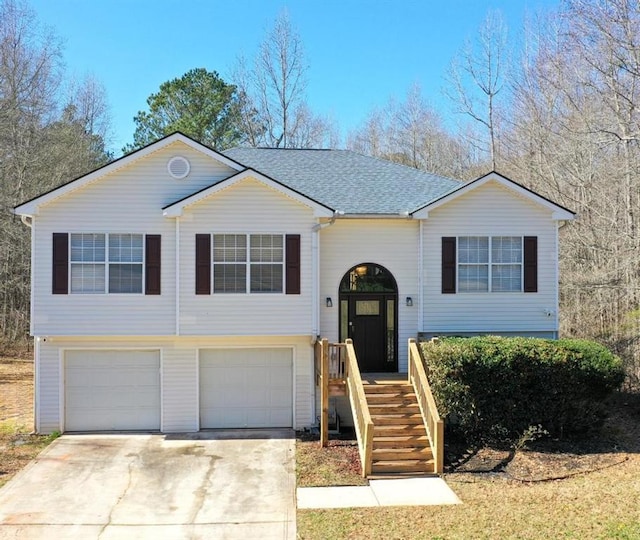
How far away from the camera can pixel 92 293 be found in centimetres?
1202

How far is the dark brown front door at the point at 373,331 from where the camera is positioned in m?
13.3

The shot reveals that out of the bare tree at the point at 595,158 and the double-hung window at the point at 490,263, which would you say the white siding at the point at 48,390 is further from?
the bare tree at the point at 595,158

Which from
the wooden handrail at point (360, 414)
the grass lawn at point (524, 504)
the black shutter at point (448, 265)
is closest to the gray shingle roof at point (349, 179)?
the black shutter at point (448, 265)

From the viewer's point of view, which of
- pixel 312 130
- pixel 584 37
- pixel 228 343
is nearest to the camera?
pixel 228 343

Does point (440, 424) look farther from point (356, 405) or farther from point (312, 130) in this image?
point (312, 130)

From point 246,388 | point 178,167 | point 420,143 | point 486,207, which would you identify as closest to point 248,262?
point 178,167

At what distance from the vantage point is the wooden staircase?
9.66 meters

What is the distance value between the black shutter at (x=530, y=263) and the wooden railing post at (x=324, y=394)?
5452mm

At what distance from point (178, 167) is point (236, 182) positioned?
1532 mm

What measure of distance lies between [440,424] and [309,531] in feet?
10.7

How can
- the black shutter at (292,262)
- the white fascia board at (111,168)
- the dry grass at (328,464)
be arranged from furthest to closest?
the black shutter at (292,262)
the white fascia board at (111,168)
the dry grass at (328,464)

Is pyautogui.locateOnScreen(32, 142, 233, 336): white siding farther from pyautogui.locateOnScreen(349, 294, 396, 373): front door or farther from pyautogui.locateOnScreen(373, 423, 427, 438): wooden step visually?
pyautogui.locateOnScreen(373, 423, 427, 438): wooden step

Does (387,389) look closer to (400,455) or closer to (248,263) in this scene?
(400,455)

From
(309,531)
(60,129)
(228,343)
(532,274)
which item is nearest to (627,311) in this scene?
(532,274)
